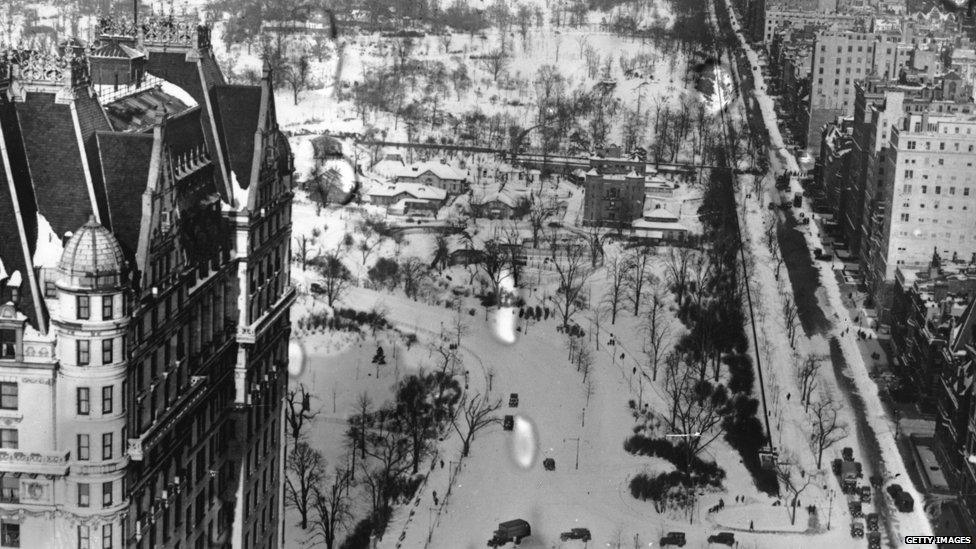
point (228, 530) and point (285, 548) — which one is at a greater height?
point (228, 530)

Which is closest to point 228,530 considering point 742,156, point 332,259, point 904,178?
point 332,259

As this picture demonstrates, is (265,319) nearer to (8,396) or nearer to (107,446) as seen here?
(107,446)

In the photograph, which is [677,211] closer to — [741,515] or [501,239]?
[501,239]

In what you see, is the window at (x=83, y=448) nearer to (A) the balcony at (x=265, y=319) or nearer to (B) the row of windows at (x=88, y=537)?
(B) the row of windows at (x=88, y=537)

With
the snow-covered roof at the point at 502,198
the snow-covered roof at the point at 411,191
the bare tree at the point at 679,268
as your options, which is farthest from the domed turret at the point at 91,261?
the snow-covered roof at the point at 502,198

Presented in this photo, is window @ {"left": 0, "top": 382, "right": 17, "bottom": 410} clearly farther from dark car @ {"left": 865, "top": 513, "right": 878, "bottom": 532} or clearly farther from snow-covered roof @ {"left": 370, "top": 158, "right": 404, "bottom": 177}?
snow-covered roof @ {"left": 370, "top": 158, "right": 404, "bottom": 177}

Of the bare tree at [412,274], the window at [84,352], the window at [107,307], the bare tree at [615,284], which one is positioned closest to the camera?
the window at [107,307]
